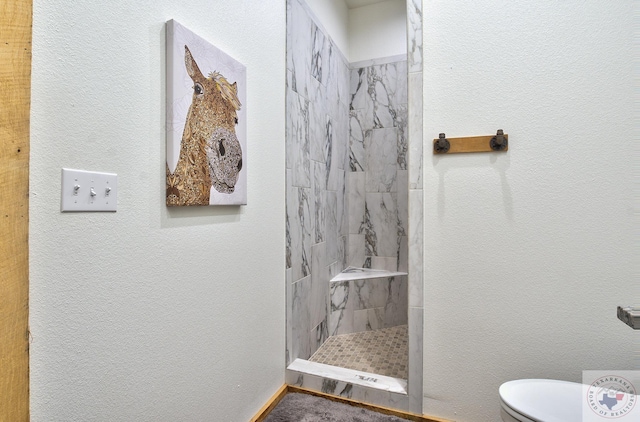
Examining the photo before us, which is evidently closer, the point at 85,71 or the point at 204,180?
the point at 85,71

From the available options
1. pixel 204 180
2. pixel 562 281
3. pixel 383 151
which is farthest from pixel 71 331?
pixel 383 151

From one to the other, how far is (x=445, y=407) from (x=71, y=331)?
163cm

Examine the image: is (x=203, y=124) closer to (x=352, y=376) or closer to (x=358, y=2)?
(x=352, y=376)

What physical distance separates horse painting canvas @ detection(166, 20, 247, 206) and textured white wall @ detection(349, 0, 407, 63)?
1.96 metres

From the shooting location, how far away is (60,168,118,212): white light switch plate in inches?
32.2

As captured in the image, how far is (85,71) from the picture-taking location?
86 cm

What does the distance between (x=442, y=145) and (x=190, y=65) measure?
1157mm

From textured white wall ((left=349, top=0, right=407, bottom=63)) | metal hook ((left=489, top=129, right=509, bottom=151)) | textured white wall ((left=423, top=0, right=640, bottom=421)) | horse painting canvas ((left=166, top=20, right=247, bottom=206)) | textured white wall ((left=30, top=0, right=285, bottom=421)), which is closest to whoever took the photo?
textured white wall ((left=30, top=0, right=285, bottom=421))

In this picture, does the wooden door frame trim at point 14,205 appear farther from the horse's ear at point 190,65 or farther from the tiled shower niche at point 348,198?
the tiled shower niche at point 348,198

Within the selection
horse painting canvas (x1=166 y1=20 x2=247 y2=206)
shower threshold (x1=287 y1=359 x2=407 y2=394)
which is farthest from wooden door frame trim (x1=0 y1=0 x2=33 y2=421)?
shower threshold (x1=287 y1=359 x2=407 y2=394)

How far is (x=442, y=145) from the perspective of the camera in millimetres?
1566

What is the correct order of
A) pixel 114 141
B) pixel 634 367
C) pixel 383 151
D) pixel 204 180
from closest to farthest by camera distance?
1. pixel 114 141
2. pixel 204 180
3. pixel 634 367
4. pixel 383 151

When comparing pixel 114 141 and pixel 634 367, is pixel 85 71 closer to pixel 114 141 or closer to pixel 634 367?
pixel 114 141

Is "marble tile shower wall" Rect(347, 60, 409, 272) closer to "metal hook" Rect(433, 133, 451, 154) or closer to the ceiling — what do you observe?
the ceiling
